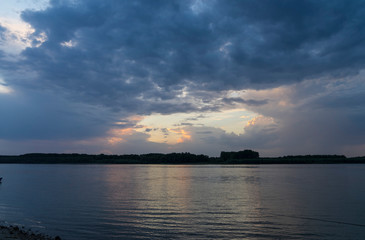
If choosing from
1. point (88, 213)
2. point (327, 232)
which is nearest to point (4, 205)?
point (88, 213)

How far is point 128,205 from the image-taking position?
2839cm

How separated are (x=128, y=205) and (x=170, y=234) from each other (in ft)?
39.3

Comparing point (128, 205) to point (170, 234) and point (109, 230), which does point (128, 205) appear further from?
point (170, 234)

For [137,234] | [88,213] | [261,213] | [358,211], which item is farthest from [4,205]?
[358,211]

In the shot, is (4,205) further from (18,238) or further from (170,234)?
(170,234)

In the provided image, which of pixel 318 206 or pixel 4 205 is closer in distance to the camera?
pixel 318 206

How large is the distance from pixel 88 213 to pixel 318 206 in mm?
20962

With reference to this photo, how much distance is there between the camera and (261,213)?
77.9 feet

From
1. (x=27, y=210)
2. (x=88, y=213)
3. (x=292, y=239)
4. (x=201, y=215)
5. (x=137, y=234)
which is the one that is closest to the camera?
(x=292, y=239)

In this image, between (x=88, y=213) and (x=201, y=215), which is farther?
(x=88, y=213)

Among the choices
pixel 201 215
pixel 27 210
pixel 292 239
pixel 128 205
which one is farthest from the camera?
pixel 128 205

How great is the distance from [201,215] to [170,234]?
6.13 metres

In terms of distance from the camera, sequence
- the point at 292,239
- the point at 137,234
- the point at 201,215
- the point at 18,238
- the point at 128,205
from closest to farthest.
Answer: the point at 18,238 → the point at 292,239 → the point at 137,234 → the point at 201,215 → the point at 128,205

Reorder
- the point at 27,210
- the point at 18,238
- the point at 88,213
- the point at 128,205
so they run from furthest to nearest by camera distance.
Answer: the point at 128,205
the point at 27,210
the point at 88,213
the point at 18,238
